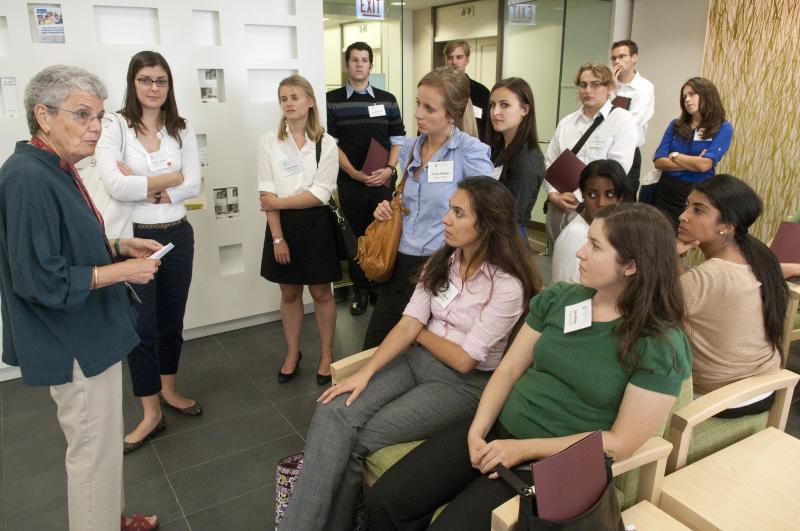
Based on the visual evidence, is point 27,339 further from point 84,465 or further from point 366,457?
point 366,457

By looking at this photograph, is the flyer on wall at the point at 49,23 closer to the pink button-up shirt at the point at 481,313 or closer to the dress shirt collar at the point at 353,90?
the dress shirt collar at the point at 353,90

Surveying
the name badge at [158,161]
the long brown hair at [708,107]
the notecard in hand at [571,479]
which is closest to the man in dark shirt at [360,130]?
the name badge at [158,161]

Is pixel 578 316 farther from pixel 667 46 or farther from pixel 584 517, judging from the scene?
pixel 667 46

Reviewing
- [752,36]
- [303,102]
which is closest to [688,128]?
[752,36]

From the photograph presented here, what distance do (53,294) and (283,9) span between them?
2.97m

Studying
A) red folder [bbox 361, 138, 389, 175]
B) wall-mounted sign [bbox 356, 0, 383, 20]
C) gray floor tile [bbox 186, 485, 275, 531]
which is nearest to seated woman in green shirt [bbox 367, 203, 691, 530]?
gray floor tile [bbox 186, 485, 275, 531]

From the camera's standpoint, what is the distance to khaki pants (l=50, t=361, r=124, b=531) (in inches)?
71.3

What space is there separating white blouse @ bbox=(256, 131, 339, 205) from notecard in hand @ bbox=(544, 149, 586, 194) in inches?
46.6

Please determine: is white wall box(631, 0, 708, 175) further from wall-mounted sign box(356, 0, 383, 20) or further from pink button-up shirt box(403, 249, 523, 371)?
pink button-up shirt box(403, 249, 523, 371)

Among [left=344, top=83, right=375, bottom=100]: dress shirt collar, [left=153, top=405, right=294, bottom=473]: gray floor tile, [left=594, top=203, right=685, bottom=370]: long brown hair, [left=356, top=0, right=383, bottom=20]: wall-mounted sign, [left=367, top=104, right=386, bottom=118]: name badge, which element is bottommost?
[left=153, top=405, right=294, bottom=473]: gray floor tile

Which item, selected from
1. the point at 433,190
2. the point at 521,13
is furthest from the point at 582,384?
the point at 521,13

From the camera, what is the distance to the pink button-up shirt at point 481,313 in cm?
207

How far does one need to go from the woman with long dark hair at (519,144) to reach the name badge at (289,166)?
1.07m

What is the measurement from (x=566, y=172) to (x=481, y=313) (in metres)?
1.24
